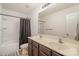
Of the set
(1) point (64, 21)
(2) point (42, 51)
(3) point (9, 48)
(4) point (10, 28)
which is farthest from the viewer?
(4) point (10, 28)

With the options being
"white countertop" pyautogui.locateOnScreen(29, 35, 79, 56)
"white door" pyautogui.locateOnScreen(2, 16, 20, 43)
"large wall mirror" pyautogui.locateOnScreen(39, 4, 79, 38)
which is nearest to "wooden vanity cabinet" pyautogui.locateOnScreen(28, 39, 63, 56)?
"white countertop" pyautogui.locateOnScreen(29, 35, 79, 56)

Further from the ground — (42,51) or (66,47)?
(66,47)

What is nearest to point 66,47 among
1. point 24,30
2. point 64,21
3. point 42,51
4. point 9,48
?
point 42,51

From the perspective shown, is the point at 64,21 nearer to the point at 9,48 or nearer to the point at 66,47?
the point at 66,47

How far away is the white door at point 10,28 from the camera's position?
2.22m

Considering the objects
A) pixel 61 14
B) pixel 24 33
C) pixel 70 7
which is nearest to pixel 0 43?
pixel 24 33

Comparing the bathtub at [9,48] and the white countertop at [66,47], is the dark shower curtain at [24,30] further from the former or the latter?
the white countertop at [66,47]

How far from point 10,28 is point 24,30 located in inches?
21.9

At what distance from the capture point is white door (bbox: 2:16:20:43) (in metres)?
2.22

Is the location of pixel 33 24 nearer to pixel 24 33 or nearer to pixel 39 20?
pixel 39 20

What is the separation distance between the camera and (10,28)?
90.7 inches

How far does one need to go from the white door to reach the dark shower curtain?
17 centimetres

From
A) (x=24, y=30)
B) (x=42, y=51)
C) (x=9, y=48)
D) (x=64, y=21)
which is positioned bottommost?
(x=9, y=48)

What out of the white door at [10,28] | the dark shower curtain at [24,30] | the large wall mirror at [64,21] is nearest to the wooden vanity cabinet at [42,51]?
the large wall mirror at [64,21]
